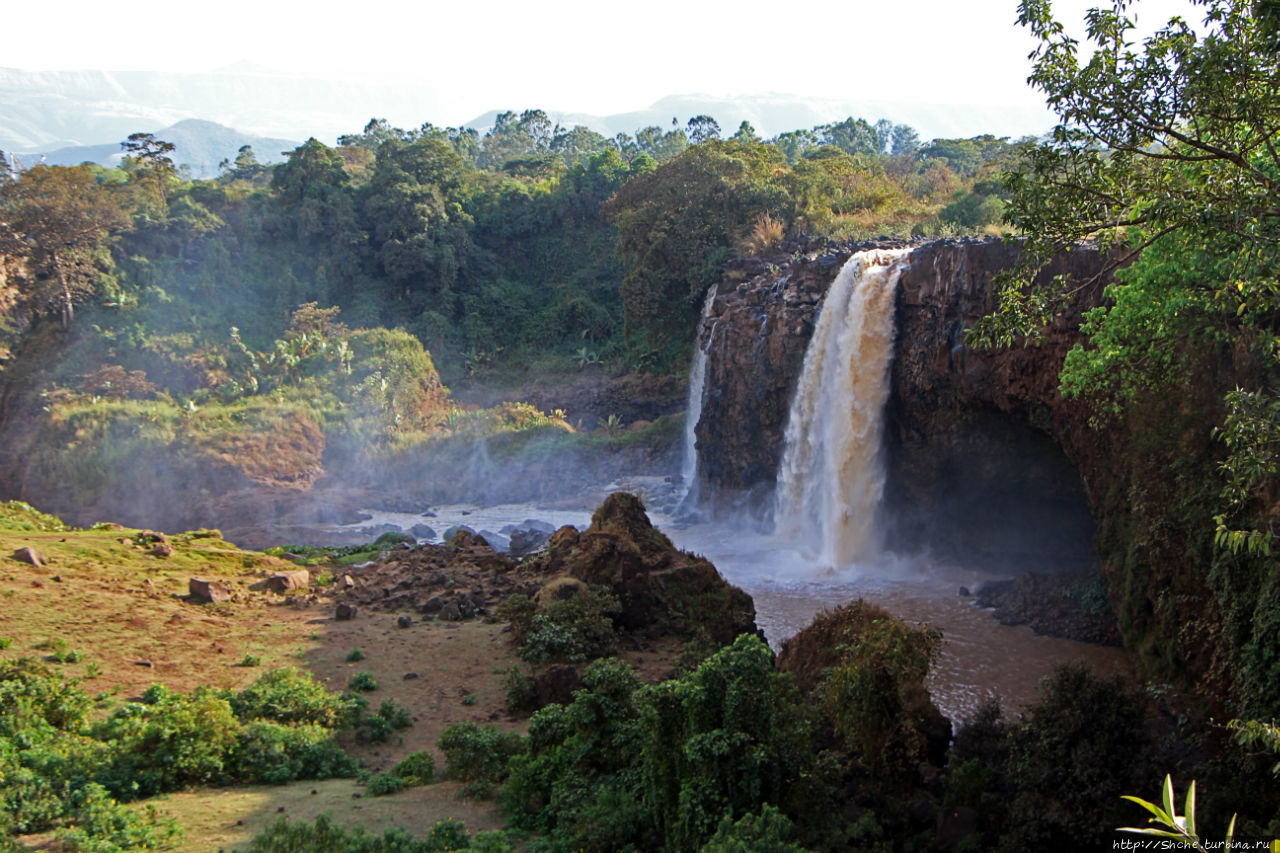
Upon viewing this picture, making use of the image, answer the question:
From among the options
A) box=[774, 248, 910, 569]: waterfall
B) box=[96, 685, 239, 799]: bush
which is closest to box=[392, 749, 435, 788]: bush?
box=[96, 685, 239, 799]: bush

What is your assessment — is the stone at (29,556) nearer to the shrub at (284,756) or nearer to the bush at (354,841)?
the shrub at (284,756)

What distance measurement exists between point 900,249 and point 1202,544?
1205 cm

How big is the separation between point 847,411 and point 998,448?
3345mm

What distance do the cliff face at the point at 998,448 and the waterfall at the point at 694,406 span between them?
910 mm

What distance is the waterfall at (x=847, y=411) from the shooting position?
64.0ft

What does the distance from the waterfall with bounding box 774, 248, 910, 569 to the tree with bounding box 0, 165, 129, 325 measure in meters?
28.2

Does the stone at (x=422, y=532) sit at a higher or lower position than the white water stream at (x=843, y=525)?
lower

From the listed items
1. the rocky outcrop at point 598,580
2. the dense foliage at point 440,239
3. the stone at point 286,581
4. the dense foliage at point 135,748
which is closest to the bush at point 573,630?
the rocky outcrop at point 598,580

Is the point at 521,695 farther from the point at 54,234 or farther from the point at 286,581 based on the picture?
the point at 54,234

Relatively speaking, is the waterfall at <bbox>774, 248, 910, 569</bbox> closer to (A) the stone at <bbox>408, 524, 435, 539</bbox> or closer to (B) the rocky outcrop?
(B) the rocky outcrop

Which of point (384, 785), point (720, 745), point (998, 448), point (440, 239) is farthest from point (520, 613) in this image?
point (440, 239)

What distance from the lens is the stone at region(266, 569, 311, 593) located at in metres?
15.8

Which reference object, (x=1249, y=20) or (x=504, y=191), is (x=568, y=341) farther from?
(x=1249, y=20)

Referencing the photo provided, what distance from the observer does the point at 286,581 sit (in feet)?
51.9
